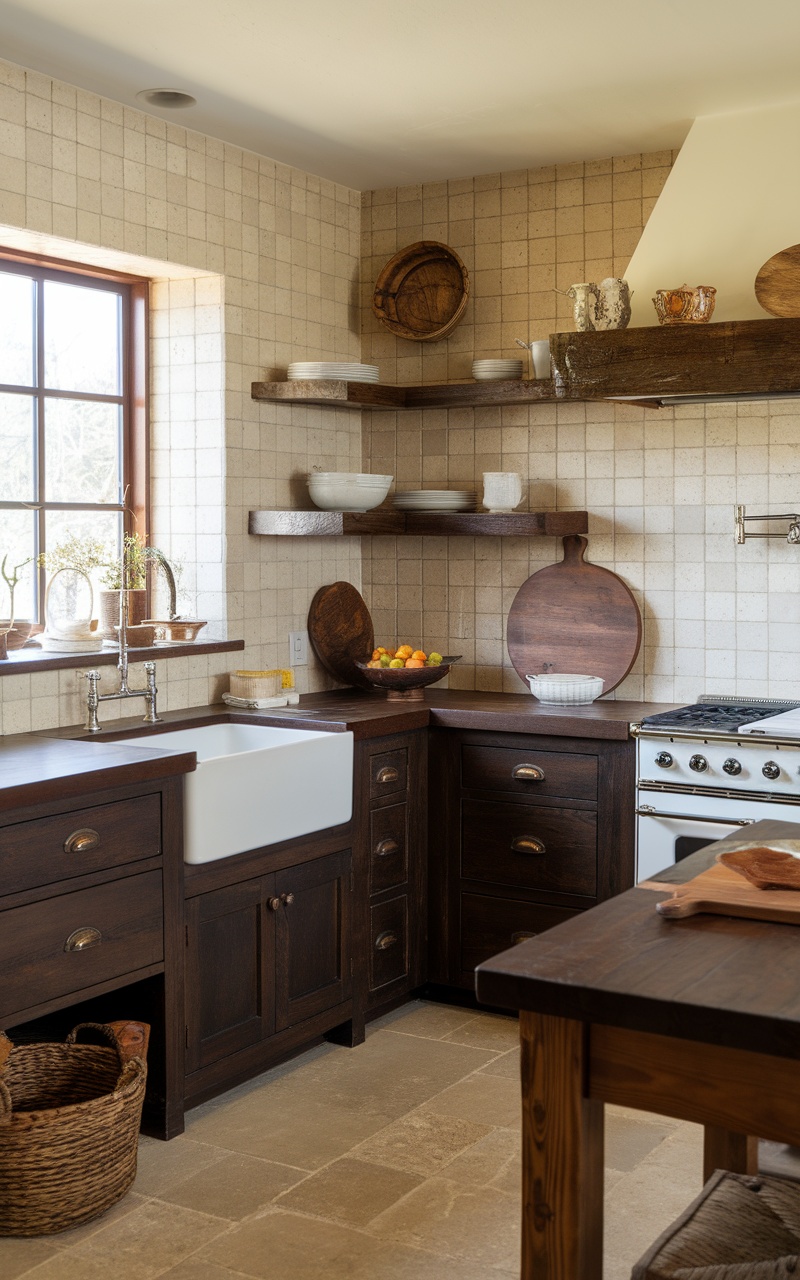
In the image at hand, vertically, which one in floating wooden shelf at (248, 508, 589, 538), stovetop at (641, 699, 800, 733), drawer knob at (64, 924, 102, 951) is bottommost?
drawer knob at (64, 924, 102, 951)

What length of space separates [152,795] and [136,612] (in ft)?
4.20

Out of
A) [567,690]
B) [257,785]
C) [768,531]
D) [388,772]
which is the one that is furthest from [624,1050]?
[768,531]

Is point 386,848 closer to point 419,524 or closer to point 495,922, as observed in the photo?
point 495,922

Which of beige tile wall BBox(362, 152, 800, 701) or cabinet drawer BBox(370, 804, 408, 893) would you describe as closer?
cabinet drawer BBox(370, 804, 408, 893)

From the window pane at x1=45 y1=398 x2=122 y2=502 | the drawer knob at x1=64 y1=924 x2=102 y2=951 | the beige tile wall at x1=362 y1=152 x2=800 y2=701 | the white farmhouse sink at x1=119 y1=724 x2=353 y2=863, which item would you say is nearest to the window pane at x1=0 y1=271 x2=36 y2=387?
the window pane at x1=45 y1=398 x2=122 y2=502

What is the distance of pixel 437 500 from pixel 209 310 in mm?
1005

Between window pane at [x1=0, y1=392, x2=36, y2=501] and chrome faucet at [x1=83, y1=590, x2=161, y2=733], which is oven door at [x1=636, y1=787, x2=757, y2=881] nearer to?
chrome faucet at [x1=83, y1=590, x2=161, y2=733]

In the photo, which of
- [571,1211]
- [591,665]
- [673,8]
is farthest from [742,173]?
[571,1211]

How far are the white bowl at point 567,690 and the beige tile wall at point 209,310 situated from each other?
0.87 m

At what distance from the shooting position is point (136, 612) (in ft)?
13.9

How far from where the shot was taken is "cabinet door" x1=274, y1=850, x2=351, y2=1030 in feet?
11.6

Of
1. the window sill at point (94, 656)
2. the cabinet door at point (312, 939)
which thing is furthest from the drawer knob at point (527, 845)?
the window sill at point (94, 656)

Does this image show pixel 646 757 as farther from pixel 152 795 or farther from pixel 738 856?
pixel 738 856

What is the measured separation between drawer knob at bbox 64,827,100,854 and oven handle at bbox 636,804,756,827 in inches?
64.5
